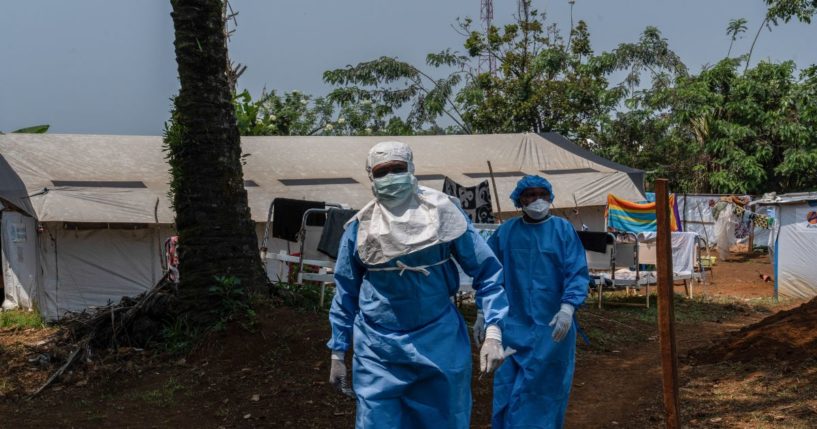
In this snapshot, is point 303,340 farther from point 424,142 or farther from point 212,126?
point 424,142

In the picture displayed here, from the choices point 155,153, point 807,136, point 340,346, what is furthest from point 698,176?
point 340,346

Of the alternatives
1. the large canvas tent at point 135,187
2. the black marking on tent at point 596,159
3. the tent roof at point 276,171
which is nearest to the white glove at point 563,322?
the large canvas tent at point 135,187

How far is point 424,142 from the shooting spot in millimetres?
21156

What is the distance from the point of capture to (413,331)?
12.8 feet

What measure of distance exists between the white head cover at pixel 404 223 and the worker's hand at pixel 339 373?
1.52 ft

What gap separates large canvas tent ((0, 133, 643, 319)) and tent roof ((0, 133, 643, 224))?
3cm

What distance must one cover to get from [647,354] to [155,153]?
11.2 m

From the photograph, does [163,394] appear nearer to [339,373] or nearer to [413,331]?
[339,373]

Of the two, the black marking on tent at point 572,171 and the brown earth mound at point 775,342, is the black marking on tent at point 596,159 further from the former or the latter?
the brown earth mound at point 775,342

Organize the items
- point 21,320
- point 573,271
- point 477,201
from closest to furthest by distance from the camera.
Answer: point 573,271
point 477,201
point 21,320

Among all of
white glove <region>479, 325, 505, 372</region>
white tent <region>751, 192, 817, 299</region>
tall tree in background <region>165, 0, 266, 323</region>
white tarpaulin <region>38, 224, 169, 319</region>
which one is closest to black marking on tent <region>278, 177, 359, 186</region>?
white tarpaulin <region>38, 224, 169, 319</region>

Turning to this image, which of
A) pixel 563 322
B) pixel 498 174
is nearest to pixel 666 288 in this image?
pixel 563 322

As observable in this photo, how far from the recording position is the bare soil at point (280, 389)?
263 inches

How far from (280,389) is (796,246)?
12502 millimetres
